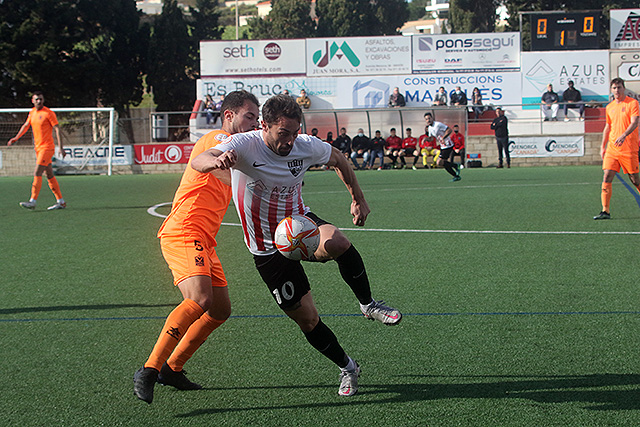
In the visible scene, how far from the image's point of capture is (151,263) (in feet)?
26.8

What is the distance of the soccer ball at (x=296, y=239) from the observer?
3.74 meters

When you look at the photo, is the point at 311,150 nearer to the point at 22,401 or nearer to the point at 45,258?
the point at 22,401

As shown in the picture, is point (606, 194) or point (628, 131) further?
point (606, 194)

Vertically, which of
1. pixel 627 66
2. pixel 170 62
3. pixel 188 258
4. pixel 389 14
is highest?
pixel 389 14

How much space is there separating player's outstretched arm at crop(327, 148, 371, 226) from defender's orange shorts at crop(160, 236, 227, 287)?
2.81 ft

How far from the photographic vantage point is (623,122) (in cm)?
1098

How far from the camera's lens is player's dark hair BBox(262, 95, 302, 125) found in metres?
3.62

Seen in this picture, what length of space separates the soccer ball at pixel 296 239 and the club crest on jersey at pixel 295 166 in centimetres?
26

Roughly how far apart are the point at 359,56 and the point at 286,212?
30.2 m

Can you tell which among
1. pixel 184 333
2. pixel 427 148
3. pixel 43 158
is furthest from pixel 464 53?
pixel 184 333

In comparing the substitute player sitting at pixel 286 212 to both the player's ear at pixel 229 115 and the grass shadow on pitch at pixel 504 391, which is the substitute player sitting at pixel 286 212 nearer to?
the grass shadow on pitch at pixel 504 391

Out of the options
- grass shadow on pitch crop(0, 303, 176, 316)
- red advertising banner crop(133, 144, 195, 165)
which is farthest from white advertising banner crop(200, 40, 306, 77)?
grass shadow on pitch crop(0, 303, 176, 316)

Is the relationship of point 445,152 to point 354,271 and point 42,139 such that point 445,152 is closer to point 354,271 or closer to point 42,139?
point 42,139

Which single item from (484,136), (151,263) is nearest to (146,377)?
(151,263)
